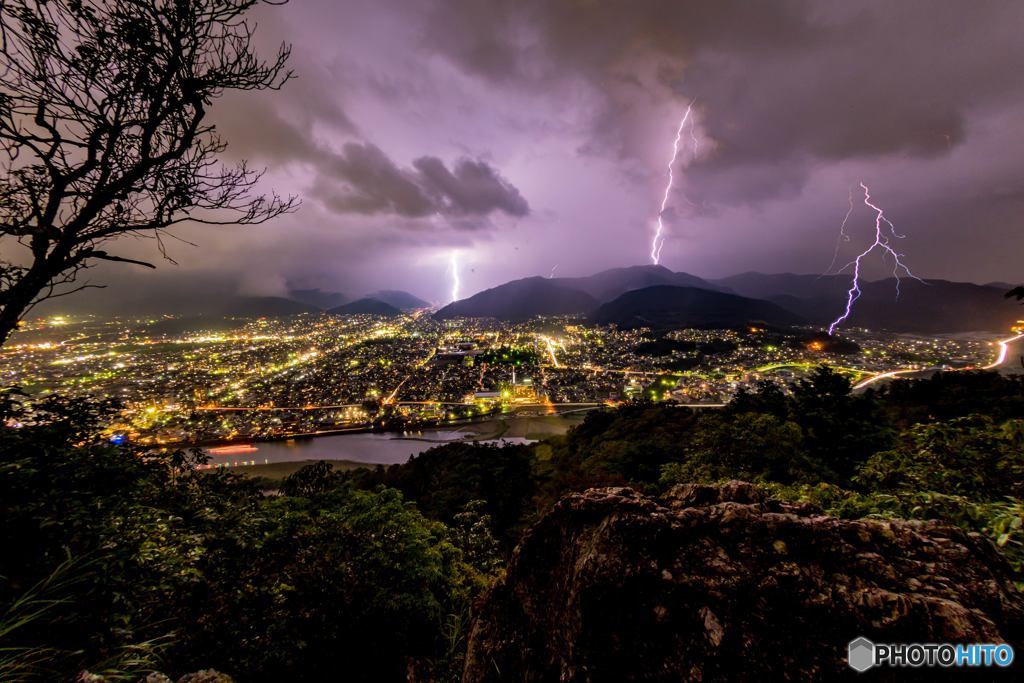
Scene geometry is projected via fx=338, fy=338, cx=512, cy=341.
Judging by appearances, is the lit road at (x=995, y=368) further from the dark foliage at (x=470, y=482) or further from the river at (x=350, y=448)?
the river at (x=350, y=448)

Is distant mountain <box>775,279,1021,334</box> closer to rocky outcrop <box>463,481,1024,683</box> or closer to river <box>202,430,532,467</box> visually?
river <box>202,430,532,467</box>

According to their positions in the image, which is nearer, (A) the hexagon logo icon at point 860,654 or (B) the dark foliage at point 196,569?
(A) the hexagon logo icon at point 860,654

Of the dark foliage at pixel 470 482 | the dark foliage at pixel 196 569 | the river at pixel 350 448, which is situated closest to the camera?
the dark foliage at pixel 196 569

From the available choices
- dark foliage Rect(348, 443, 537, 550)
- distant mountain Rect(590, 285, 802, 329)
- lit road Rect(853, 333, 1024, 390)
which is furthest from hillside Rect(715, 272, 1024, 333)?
dark foliage Rect(348, 443, 537, 550)

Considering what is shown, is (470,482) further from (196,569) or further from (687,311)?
(687,311)

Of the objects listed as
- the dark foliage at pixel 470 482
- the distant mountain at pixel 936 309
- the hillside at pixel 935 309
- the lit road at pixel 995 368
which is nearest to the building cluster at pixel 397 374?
the lit road at pixel 995 368

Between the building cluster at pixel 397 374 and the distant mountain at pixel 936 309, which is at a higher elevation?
the distant mountain at pixel 936 309

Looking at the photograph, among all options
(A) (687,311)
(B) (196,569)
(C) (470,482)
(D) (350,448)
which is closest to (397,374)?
(D) (350,448)
